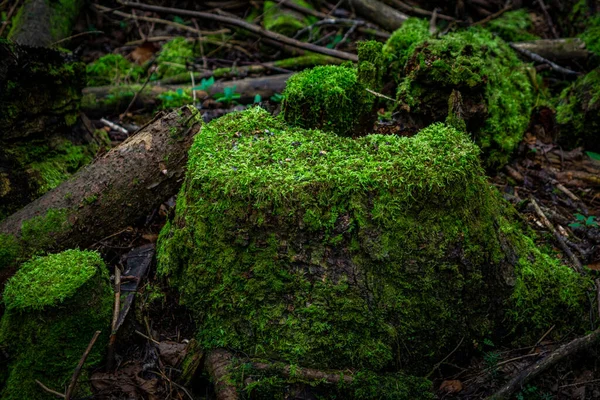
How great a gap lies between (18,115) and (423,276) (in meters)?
3.57

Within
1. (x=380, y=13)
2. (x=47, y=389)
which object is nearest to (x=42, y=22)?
(x=380, y=13)

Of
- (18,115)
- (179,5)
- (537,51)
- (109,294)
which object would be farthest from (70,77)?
(537,51)

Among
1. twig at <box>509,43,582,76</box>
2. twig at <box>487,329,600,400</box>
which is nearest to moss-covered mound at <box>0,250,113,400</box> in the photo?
twig at <box>487,329,600,400</box>

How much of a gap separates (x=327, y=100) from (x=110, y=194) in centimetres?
171

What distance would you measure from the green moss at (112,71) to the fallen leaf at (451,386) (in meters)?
5.43

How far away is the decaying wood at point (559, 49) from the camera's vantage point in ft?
19.6

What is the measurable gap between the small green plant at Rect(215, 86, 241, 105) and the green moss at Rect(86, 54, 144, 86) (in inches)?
55.8

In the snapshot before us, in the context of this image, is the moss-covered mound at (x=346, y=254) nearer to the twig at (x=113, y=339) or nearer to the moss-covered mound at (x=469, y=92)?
the twig at (x=113, y=339)

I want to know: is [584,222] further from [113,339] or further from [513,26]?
[513,26]

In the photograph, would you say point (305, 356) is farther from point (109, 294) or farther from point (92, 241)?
point (92, 241)

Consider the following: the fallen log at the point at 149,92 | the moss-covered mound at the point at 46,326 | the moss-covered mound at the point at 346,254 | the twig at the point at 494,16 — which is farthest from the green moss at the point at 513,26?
the moss-covered mound at the point at 46,326

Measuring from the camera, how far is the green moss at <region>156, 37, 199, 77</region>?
22.1 ft

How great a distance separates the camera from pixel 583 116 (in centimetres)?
473

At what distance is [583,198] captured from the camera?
4.21m
